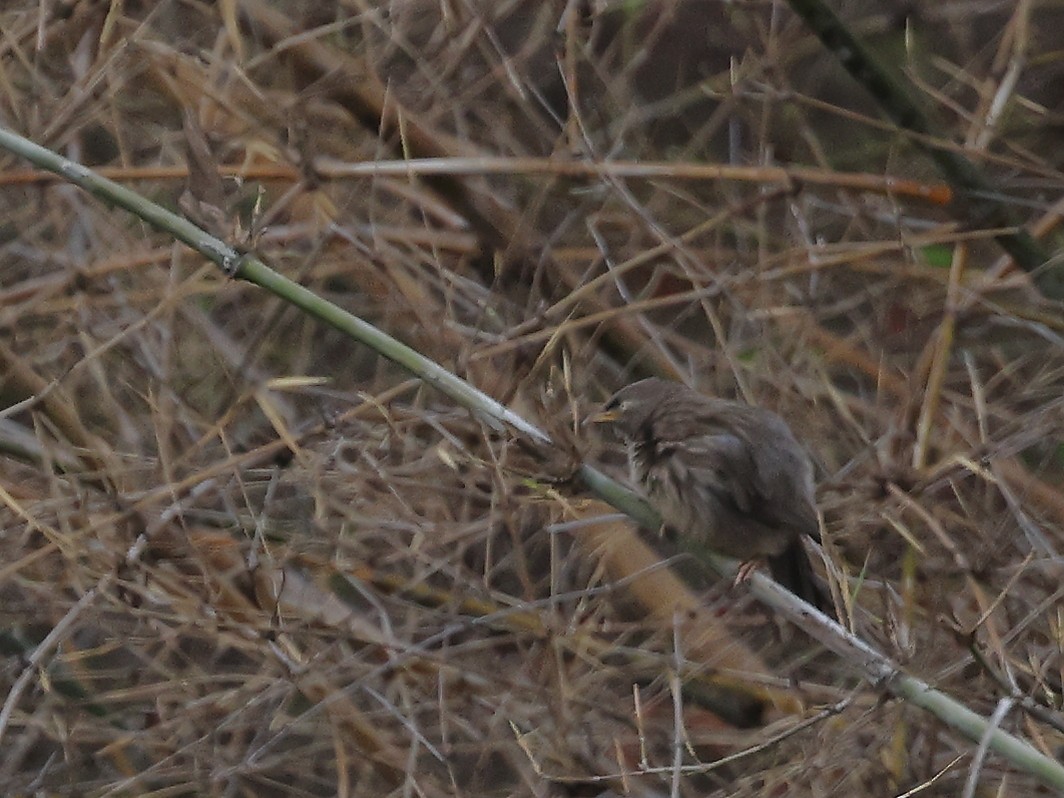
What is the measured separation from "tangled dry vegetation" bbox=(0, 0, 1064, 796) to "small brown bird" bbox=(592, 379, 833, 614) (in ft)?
0.64

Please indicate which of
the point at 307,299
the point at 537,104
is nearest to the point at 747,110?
the point at 537,104

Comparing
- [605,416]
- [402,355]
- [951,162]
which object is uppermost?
[402,355]

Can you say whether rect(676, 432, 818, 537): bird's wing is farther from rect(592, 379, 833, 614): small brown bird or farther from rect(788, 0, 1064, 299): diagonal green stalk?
rect(788, 0, 1064, 299): diagonal green stalk

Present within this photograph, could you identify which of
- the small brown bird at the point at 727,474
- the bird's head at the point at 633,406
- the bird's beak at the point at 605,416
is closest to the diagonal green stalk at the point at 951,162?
the small brown bird at the point at 727,474

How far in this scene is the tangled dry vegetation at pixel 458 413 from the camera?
4422mm

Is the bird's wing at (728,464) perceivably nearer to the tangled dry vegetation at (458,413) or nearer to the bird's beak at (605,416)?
the bird's beak at (605,416)

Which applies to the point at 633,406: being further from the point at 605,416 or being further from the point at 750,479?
the point at 750,479

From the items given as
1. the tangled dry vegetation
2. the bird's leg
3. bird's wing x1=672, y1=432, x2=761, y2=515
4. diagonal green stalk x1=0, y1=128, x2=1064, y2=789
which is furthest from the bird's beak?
diagonal green stalk x1=0, y1=128, x2=1064, y2=789

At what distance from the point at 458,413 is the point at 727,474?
2.66ft

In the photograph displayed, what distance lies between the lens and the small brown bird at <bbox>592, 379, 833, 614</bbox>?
428 centimetres

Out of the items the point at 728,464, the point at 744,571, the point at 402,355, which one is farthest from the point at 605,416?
the point at 402,355

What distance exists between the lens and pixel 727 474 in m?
4.40

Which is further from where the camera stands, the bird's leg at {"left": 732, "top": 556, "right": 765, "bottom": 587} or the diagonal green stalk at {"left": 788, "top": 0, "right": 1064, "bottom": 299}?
the diagonal green stalk at {"left": 788, "top": 0, "right": 1064, "bottom": 299}

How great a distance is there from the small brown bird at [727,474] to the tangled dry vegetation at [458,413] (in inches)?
7.6
